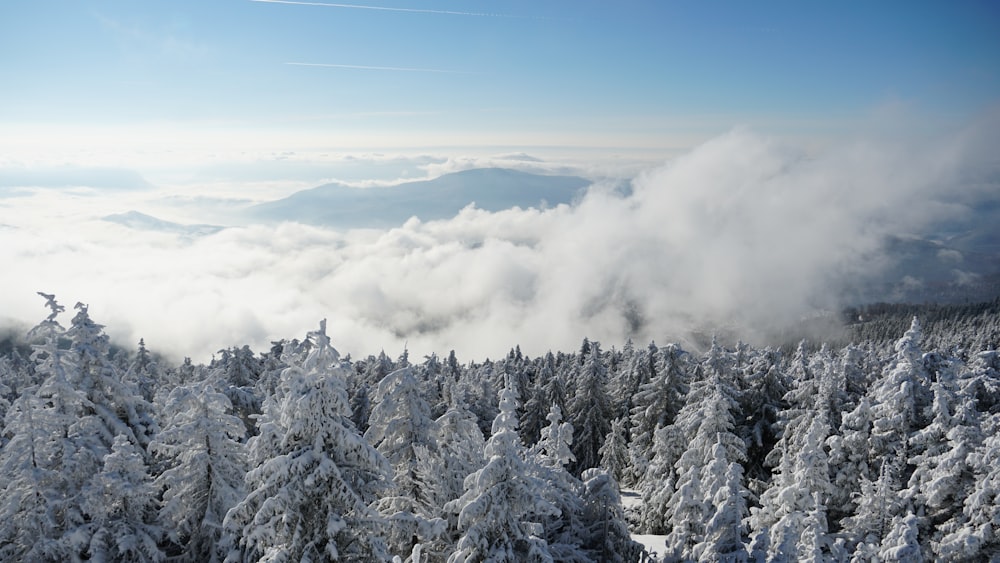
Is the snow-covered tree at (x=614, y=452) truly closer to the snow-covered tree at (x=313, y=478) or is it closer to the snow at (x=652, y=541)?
the snow at (x=652, y=541)

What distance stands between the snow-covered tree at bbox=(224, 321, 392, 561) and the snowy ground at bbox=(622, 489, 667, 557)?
14507mm

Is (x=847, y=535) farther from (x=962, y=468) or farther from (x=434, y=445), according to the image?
(x=434, y=445)

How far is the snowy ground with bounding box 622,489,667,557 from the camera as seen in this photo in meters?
29.3

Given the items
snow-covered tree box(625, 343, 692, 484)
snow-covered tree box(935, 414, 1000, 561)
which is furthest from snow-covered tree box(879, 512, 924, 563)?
snow-covered tree box(625, 343, 692, 484)

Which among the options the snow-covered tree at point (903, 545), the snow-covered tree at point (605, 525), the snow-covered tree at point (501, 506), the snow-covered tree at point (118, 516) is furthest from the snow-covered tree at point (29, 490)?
the snow-covered tree at point (903, 545)

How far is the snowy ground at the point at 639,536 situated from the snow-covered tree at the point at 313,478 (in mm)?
14507

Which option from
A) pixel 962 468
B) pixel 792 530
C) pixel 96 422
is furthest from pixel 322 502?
pixel 962 468

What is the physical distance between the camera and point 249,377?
134ft

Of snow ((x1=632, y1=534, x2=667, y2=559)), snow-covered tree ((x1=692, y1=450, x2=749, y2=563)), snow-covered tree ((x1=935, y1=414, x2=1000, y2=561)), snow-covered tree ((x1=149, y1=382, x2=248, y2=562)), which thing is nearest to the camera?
snow-covered tree ((x1=692, y1=450, x2=749, y2=563))

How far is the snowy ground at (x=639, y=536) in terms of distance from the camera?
2930 cm

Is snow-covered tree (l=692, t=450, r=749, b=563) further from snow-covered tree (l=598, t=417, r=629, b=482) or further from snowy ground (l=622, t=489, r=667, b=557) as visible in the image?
snow-covered tree (l=598, t=417, r=629, b=482)

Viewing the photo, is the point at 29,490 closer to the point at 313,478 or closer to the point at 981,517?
the point at 313,478

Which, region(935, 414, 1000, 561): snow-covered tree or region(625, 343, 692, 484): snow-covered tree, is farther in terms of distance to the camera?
region(625, 343, 692, 484): snow-covered tree

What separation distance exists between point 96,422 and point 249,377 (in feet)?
71.0
